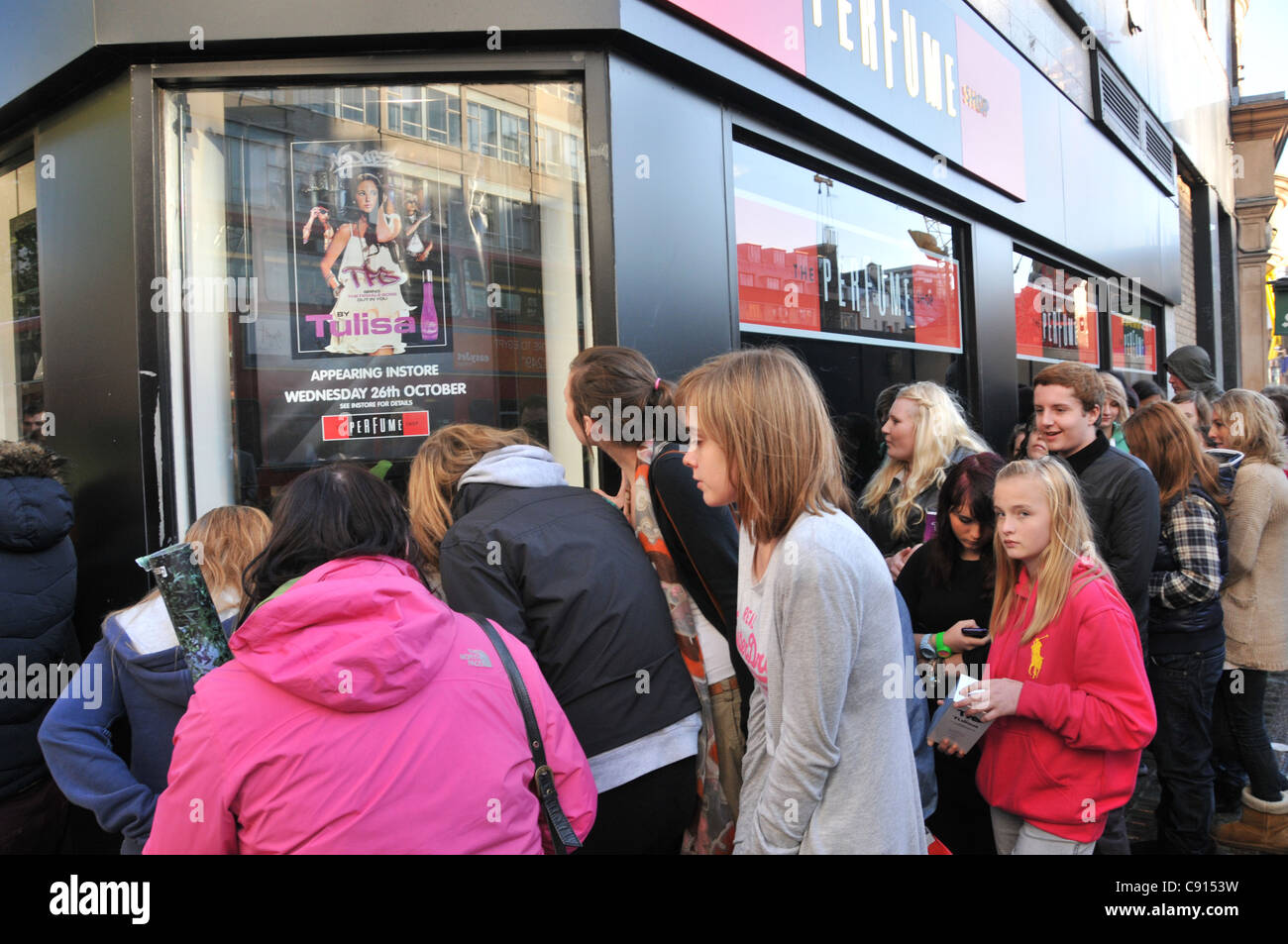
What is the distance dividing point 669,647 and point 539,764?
23.3 inches

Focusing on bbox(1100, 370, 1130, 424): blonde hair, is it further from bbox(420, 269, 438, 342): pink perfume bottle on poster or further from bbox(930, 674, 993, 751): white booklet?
bbox(420, 269, 438, 342): pink perfume bottle on poster

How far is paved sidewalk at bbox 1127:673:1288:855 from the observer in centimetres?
404

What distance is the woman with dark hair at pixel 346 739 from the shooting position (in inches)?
54.8

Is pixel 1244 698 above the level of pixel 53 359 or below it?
below

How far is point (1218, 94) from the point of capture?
540 inches

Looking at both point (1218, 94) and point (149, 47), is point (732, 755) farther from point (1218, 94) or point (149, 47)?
point (1218, 94)

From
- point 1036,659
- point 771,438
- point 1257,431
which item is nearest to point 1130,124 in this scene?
point 1257,431

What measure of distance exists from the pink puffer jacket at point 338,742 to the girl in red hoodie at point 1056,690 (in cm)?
146

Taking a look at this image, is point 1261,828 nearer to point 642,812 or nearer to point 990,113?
point 642,812

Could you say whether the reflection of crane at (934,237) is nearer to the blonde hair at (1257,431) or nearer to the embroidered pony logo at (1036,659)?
the blonde hair at (1257,431)

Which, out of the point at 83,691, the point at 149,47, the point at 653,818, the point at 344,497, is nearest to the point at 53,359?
the point at 149,47
